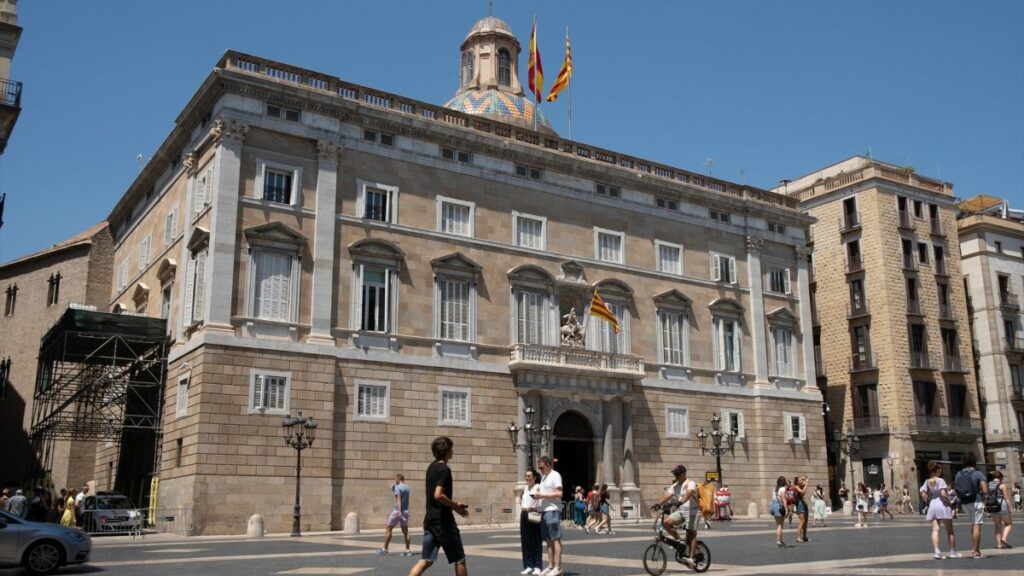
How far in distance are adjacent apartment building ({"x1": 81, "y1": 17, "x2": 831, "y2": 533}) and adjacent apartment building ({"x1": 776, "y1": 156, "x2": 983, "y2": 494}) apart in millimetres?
7907

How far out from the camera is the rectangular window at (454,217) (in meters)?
37.8

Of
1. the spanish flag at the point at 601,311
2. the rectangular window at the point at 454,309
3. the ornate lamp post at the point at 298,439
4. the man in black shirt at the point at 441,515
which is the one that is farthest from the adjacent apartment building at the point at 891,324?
the man in black shirt at the point at 441,515

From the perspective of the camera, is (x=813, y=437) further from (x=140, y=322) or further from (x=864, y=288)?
(x=140, y=322)

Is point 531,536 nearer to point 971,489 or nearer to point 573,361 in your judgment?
point 971,489

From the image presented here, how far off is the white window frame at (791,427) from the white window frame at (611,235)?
11.7 metres

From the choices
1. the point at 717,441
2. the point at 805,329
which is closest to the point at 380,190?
the point at 717,441

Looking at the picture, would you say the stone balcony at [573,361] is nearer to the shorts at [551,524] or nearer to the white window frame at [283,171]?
the white window frame at [283,171]

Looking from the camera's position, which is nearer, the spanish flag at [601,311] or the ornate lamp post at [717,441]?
the spanish flag at [601,311]

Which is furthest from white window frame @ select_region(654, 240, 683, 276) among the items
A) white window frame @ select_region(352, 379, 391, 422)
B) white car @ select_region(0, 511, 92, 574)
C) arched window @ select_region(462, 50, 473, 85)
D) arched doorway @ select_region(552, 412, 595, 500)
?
white car @ select_region(0, 511, 92, 574)

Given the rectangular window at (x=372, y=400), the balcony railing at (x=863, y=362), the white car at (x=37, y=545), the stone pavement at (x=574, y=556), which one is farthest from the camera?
the balcony railing at (x=863, y=362)

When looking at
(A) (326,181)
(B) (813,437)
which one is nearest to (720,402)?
(B) (813,437)

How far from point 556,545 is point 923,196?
50.7m

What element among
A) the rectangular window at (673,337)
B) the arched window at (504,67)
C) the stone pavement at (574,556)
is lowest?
the stone pavement at (574,556)

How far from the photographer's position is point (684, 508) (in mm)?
16281
